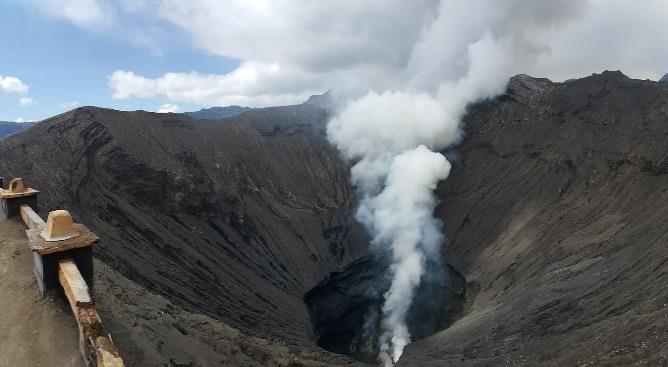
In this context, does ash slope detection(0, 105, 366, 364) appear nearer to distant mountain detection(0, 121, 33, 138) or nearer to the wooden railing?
the wooden railing

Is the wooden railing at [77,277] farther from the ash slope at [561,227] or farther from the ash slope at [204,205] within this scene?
the ash slope at [561,227]

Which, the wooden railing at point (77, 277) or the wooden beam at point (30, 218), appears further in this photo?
the wooden beam at point (30, 218)

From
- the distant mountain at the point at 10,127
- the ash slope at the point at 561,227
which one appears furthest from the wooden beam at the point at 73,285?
the distant mountain at the point at 10,127

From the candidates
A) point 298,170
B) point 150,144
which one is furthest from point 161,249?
point 298,170

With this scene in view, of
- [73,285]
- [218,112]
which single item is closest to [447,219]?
[73,285]

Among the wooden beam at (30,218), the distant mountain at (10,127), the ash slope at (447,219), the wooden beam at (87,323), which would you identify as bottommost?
the wooden beam at (87,323)

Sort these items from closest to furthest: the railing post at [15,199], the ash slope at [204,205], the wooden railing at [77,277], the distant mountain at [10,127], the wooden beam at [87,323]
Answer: the wooden beam at [87,323]
the wooden railing at [77,277]
the railing post at [15,199]
the ash slope at [204,205]
the distant mountain at [10,127]
